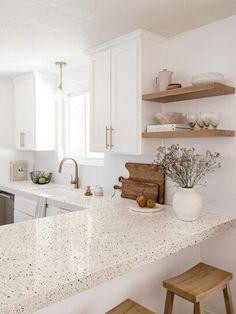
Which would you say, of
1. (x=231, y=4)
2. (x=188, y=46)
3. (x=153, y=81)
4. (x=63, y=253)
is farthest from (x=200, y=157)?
(x=63, y=253)

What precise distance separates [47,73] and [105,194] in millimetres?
1772

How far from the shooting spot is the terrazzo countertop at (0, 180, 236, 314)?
1.13 m

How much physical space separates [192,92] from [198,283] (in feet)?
4.09

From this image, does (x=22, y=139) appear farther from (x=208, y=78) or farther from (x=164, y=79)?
(x=208, y=78)

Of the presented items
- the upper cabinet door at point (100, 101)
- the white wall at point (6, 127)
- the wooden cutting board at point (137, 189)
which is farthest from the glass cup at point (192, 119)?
the white wall at point (6, 127)

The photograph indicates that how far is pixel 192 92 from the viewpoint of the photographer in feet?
6.82

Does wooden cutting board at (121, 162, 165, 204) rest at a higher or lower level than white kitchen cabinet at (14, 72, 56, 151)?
lower

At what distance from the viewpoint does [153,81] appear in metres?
2.46

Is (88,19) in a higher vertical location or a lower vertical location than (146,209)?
higher

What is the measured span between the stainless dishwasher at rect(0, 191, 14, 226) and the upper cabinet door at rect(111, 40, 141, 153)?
1.68 meters

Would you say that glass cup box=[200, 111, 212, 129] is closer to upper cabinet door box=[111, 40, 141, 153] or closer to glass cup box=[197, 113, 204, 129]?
glass cup box=[197, 113, 204, 129]

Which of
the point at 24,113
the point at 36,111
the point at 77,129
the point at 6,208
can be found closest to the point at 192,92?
the point at 77,129

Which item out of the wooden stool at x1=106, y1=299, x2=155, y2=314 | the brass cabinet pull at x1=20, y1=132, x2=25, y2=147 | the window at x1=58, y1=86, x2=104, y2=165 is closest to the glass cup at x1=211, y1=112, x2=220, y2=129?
the wooden stool at x1=106, y1=299, x2=155, y2=314

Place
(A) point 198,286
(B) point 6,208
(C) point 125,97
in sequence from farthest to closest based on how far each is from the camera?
(B) point 6,208 → (C) point 125,97 → (A) point 198,286
